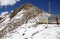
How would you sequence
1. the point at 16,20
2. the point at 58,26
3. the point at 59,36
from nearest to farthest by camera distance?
the point at 59,36 < the point at 58,26 < the point at 16,20

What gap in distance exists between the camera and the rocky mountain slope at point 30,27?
71.1 feet

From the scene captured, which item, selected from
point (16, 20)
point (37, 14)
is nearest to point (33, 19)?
point (37, 14)

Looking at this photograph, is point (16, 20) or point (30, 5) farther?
point (30, 5)

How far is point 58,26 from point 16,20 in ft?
25.5

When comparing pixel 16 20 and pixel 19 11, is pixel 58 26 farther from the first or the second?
pixel 19 11

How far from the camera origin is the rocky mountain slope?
2167 cm

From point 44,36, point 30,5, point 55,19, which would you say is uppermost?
point 30,5

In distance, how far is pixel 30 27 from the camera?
24.3 m

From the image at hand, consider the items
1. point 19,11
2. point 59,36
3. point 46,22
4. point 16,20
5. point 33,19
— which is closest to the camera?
point 59,36

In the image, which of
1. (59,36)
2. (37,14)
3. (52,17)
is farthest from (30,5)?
(59,36)

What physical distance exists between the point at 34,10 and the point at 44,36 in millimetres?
8766

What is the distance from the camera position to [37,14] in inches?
1086

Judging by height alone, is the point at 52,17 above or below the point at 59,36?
above

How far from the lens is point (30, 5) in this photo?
31.5m
